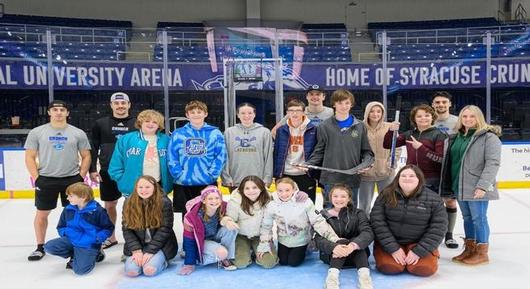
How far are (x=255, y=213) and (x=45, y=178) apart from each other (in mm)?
1640

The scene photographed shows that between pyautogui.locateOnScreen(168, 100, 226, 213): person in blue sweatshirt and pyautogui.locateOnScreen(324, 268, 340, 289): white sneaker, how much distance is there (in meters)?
1.11

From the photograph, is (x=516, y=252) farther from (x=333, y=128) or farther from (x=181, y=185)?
(x=181, y=185)

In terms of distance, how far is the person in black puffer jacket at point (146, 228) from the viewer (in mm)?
3328

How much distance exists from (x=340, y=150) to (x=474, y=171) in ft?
3.05

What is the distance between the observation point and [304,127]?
12.6 feet

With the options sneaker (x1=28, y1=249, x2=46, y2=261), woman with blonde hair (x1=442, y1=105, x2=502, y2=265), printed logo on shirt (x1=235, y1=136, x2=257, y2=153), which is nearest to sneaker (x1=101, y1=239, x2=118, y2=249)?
sneaker (x1=28, y1=249, x2=46, y2=261)

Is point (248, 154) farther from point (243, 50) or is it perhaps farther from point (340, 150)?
point (243, 50)

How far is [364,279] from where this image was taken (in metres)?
3.04

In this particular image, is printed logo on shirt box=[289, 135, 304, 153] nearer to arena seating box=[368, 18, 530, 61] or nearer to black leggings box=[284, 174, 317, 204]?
black leggings box=[284, 174, 317, 204]

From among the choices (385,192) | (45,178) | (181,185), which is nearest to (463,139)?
(385,192)

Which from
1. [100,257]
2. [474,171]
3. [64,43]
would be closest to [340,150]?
[474,171]

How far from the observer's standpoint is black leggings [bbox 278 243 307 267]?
11.4ft

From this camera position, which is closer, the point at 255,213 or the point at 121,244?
the point at 255,213

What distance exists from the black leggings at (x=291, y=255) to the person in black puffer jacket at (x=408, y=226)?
508 millimetres
